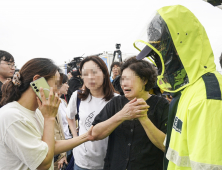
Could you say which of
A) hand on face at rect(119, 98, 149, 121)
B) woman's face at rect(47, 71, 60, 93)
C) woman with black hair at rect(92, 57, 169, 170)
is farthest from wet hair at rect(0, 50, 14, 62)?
hand on face at rect(119, 98, 149, 121)

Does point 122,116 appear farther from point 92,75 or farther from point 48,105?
point 92,75

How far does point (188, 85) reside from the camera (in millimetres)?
1102

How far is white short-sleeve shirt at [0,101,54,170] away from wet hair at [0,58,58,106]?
14 cm

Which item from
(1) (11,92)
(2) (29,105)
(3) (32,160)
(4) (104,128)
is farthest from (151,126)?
(1) (11,92)

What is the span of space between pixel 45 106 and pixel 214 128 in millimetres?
1224

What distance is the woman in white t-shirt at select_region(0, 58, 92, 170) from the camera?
1188 mm

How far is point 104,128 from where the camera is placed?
158cm

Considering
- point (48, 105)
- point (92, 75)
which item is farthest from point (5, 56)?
point (48, 105)

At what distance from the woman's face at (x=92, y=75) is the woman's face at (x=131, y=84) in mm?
614

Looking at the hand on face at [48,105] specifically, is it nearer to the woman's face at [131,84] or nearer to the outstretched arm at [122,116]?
the outstretched arm at [122,116]

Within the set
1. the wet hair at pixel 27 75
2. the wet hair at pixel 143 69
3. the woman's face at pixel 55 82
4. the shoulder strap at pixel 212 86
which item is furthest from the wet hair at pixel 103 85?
the shoulder strap at pixel 212 86

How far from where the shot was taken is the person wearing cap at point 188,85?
845 millimetres

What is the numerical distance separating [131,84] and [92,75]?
2.43 feet

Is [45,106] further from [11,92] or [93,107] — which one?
[93,107]
